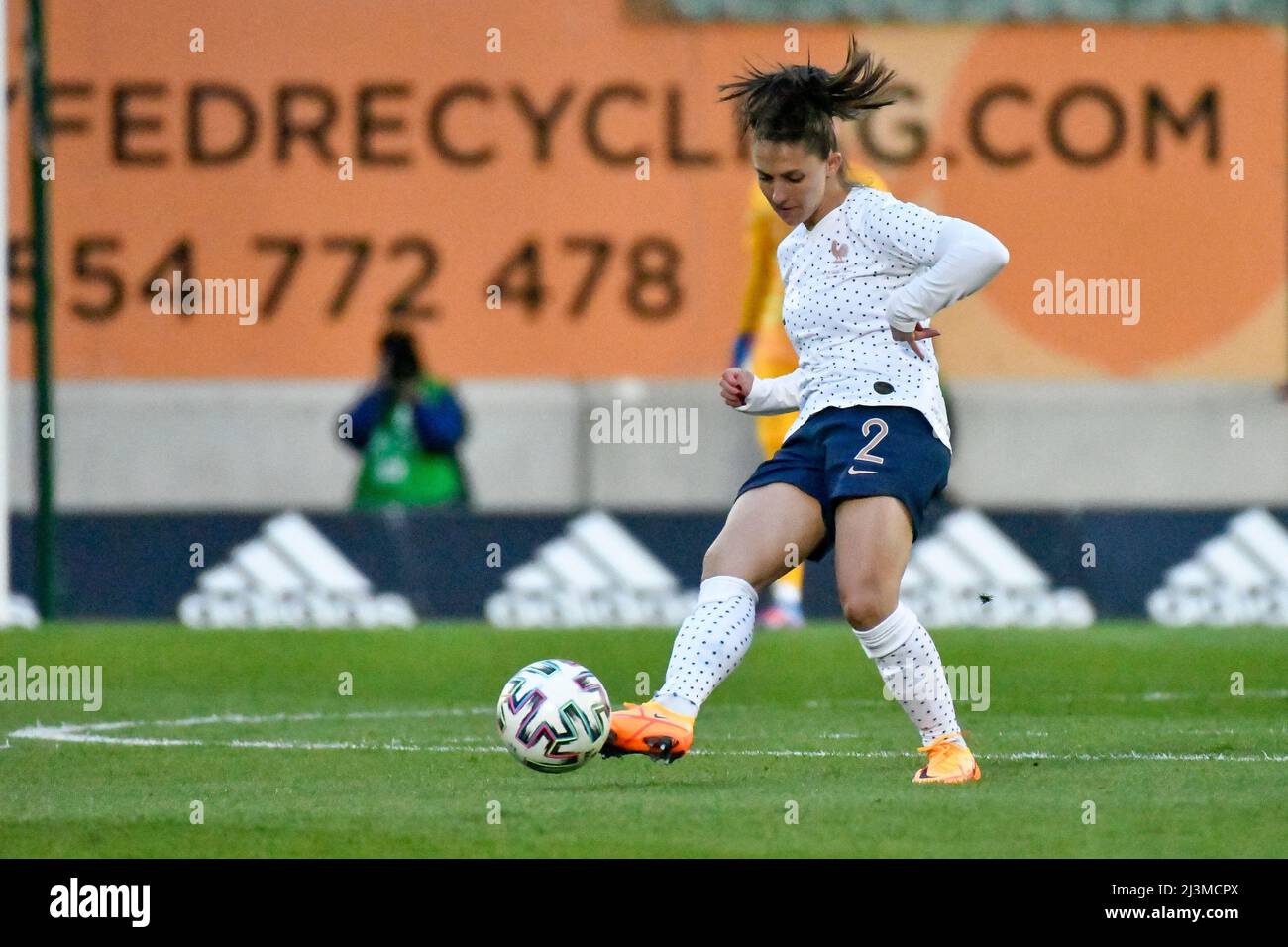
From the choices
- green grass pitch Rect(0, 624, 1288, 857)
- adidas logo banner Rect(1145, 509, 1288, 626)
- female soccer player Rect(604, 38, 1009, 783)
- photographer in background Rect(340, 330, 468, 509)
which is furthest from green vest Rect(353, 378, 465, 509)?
female soccer player Rect(604, 38, 1009, 783)

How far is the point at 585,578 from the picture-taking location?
49.1 ft

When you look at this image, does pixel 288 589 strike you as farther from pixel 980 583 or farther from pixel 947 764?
pixel 947 764

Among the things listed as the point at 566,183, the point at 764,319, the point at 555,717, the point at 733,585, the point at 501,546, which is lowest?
the point at 555,717

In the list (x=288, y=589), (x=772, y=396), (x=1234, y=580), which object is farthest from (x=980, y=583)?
(x=772, y=396)

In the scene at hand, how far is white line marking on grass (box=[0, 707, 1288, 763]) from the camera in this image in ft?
25.0

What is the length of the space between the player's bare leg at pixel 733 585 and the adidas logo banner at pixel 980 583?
306 inches

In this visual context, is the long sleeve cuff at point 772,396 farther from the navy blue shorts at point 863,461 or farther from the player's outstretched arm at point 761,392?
the navy blue shorts at point 863,461

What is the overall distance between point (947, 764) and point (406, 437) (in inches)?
363

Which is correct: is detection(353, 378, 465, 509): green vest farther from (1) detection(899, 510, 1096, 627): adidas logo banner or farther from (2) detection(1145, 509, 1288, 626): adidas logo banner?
(2) detection(1145, 509, 1288, 626): adidas logo banner

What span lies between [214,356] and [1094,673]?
31.2 ft

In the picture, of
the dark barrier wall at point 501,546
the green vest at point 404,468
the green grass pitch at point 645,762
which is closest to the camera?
the green grass pitch at point 645,762

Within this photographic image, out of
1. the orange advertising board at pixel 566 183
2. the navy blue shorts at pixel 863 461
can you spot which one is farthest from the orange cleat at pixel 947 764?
the orange advertising board at pixel 566 183

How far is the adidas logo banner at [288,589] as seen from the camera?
1482 cm

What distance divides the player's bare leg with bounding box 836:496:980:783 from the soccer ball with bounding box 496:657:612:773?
2.30 ft
